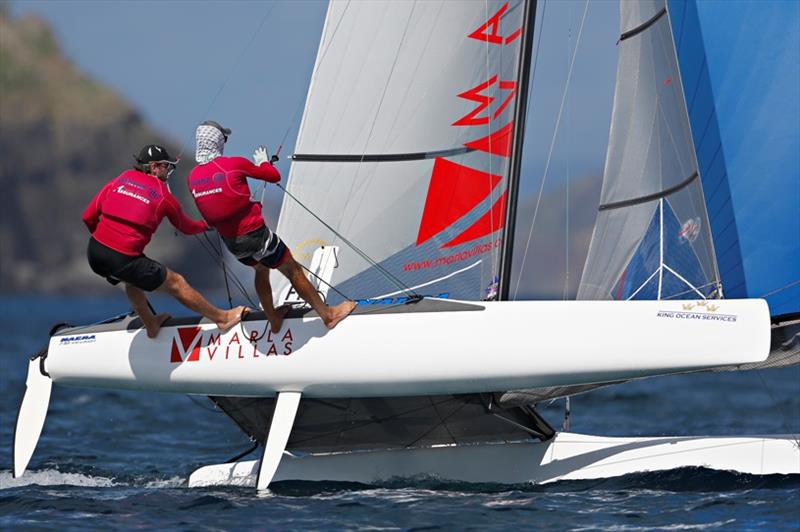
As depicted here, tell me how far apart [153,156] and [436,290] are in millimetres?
2055

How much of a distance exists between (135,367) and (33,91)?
9996cm

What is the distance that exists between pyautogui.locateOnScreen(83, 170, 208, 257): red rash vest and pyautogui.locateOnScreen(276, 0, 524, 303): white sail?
1353mm

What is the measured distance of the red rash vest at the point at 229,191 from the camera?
20.5 ft

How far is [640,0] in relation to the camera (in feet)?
24.7

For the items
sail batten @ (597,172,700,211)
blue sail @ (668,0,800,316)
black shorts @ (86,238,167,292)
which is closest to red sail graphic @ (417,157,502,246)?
sail batten @ (597,172,700,211)

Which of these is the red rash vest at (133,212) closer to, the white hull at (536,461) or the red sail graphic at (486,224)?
the white hull at (536,461)

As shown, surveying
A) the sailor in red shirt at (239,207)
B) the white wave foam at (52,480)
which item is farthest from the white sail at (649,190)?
the white wave foam at (52,480)

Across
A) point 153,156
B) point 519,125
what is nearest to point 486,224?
point 519,125

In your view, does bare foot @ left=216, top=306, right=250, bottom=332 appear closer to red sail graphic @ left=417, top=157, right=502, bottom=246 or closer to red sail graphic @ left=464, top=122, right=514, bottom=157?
red sail graphic @ left=417, top=157, right=502, bottom=246

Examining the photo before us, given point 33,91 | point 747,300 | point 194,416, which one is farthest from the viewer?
point 33,91

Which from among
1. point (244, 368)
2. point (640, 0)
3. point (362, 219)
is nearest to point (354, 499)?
point (244, 368)

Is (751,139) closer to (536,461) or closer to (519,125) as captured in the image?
(519,125)

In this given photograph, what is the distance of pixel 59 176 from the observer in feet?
296

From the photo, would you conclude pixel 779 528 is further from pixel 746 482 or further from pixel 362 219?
pixel 362 219
